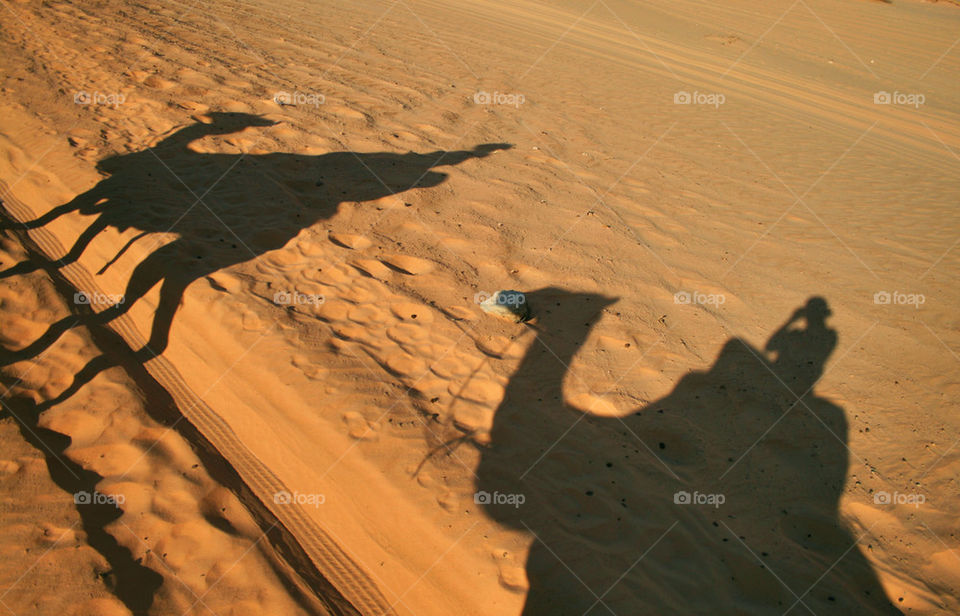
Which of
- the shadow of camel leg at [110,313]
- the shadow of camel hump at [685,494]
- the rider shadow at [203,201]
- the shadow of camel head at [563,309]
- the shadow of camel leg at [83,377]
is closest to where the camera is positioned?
the shadow of camel hump at [685,494]

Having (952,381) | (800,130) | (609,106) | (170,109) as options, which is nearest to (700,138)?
(609,106)

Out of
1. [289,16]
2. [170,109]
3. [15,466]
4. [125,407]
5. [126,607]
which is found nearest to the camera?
[126,607]

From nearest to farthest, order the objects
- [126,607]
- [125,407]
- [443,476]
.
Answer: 1. [126,607]
2. [443,476]
3. [125,407]

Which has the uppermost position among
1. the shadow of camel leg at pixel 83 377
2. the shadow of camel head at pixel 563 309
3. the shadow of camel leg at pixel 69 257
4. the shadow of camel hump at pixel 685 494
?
the shadow of camel leg at pixel 69 257

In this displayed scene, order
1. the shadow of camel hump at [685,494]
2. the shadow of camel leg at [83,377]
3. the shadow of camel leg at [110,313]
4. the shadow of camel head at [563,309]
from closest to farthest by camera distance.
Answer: the shadow of camel hump at [685,494] → the shadow of camel leg at [83,377] → the shadow of camel leg at [110,313] → the shadow of camel head at [563,309]

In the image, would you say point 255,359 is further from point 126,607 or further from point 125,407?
point 126,607

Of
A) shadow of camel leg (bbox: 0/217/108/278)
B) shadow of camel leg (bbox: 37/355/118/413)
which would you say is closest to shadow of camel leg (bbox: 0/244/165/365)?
shadow of camel leg (bbox: 37/355/118/413)

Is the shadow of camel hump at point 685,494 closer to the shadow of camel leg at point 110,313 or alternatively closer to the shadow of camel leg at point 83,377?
the shadow of camel leg at point 83,377

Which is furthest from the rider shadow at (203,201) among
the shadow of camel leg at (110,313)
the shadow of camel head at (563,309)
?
the shadow of camel head at (563,309)
